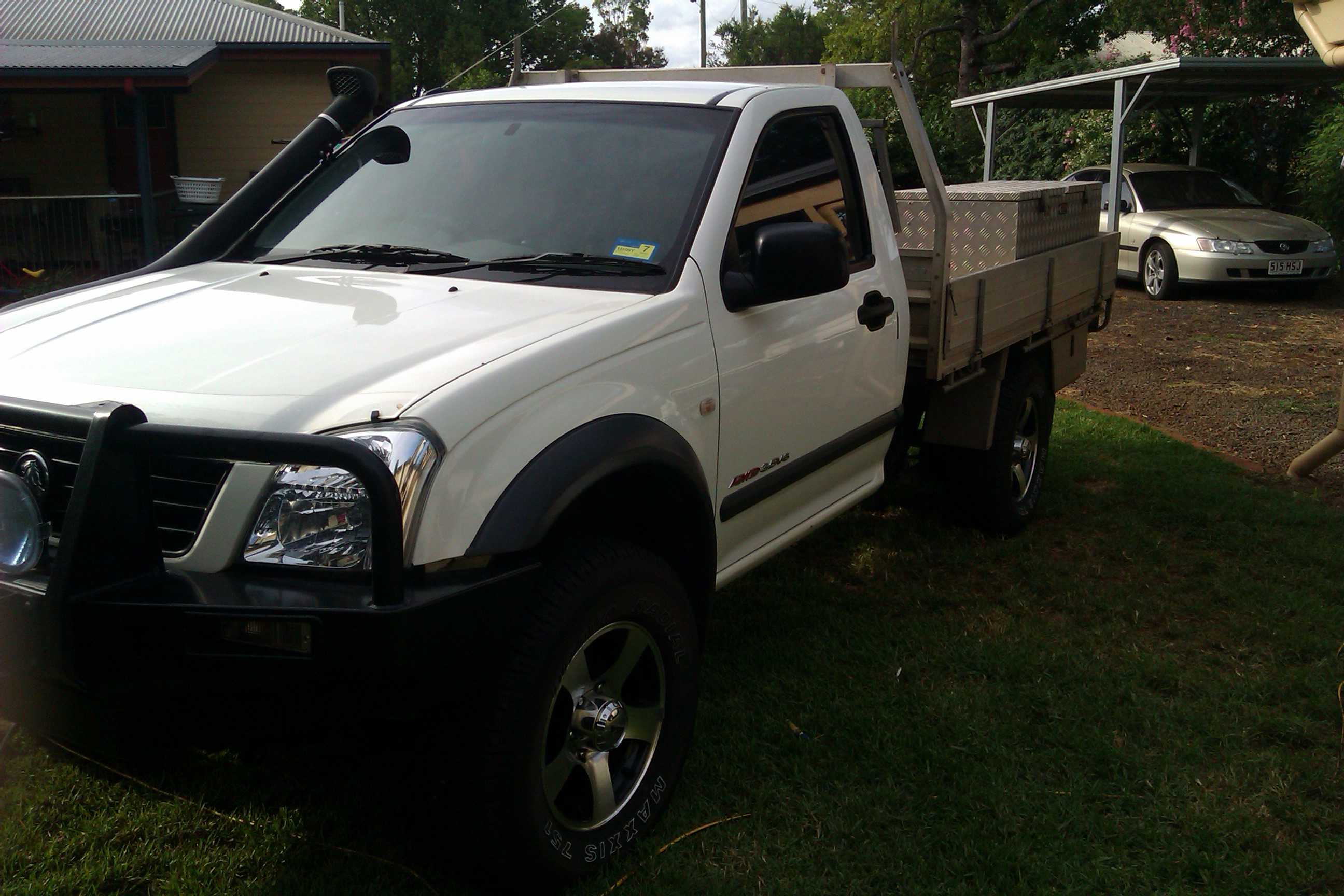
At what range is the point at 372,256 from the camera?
142 inches

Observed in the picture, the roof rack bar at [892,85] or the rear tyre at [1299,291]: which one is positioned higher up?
the roof rack bar at [892,85]

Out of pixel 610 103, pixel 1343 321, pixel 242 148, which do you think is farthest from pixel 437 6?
pixel 610 103

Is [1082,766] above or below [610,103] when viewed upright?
below

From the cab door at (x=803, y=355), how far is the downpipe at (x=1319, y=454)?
344 centimetres

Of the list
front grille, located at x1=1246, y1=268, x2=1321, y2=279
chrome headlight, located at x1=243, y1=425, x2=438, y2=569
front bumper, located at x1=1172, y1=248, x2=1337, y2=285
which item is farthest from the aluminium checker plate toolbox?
front grille, located at x1=1246, y1=268, x2=1321, y2=279

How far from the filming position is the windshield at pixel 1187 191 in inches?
572

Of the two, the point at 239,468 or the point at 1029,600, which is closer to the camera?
the point at 239,468

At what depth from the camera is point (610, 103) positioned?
12.7 ft

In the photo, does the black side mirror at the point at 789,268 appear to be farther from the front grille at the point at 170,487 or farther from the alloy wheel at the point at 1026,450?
the alloy wheel at the point at 1026,450

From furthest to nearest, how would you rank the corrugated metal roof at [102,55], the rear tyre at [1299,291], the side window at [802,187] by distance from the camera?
the corrugated metal roof at [102,55] → the rear tyre at [1299,291] → the side window at [802,187]

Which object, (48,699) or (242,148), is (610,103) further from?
(242,148)

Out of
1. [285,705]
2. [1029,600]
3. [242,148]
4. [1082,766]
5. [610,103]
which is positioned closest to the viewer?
[285,705]

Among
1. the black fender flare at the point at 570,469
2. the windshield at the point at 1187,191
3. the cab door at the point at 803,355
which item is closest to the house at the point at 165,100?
the windshield at the point at 1187,191

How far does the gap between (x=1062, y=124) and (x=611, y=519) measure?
20.8m
